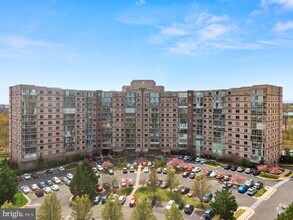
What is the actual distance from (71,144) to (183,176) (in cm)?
A: 4631

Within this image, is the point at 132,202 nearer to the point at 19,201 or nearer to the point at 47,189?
the point at 47,189

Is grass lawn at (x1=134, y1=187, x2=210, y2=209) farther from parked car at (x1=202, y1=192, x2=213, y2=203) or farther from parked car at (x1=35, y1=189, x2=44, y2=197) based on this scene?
parked car at (x1=35, y1=189, x2=44, y2=197)

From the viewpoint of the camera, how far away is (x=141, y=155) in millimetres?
99188

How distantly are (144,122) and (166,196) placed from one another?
46520mm

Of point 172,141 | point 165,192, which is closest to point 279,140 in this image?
point 172,141

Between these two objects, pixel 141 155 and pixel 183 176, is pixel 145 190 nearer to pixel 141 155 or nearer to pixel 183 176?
pixel 183 176

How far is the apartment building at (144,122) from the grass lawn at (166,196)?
Answer: 35.1 m

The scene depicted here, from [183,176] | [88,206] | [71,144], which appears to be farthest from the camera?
[71,144]

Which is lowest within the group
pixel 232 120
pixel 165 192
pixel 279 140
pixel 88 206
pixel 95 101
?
pixel 165 192

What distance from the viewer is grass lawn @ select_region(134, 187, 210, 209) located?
5403 centimetres

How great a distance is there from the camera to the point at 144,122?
100875 millimetres

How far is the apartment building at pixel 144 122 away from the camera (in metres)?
78.4

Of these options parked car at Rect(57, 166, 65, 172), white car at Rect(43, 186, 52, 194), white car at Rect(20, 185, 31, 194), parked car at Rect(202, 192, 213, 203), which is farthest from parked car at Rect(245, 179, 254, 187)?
white car at Rect(20, 185, 31, 194)

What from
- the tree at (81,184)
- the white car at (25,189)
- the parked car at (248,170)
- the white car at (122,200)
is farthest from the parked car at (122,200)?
the parked car at (248,170)
